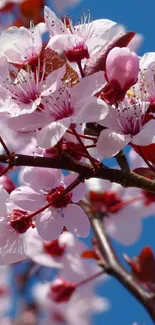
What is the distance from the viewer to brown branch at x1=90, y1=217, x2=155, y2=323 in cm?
190

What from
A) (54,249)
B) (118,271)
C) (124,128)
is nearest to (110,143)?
(124,128)

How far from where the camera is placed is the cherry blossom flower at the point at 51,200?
1.26 metres

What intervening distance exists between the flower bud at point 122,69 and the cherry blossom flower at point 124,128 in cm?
3

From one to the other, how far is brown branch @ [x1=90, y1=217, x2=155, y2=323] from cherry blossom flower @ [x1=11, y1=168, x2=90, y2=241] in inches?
23.5

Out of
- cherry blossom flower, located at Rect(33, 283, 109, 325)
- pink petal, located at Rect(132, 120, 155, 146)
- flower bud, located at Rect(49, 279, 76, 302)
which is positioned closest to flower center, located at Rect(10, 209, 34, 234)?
pink petal, located at Rect(132, 120, 155, 146)

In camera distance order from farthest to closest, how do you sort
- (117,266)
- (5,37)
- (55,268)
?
(55,268) < (117,266) < (5,37)

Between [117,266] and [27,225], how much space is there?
888mm

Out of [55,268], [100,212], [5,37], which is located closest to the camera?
[5,37]

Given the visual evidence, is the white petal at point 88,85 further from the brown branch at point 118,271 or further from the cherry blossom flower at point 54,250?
the cherry blossom flower at point 54,250

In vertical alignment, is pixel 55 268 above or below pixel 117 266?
below

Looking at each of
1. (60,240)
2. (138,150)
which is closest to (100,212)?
(60,240)

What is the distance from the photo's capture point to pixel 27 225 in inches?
51.0

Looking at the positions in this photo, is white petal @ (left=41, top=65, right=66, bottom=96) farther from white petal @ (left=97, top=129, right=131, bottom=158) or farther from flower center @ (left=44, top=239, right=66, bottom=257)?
flower center @ (left=44, top=239, right=66, bottom=257)

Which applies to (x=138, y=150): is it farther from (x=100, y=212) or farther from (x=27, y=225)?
(x=100, y=212)
